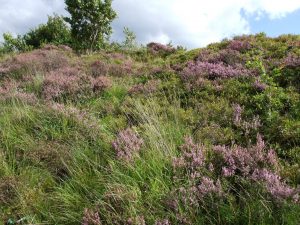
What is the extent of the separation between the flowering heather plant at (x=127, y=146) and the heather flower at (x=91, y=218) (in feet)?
3.29

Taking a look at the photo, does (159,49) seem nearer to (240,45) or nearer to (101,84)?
(240,45)

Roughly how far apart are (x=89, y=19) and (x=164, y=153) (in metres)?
21.4

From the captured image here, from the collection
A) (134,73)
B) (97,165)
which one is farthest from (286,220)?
(134,73)

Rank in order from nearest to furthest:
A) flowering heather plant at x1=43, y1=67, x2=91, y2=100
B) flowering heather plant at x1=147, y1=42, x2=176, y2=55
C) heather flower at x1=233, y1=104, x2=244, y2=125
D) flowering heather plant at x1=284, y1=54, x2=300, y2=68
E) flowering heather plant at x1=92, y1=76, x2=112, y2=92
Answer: heather flower at x1=233, y1=104, x2=244, y2=125, flowering heather plant at x1=284, y1=54, x2=300, y2=68, flowering heather plant at x1=43, y1=67, x2=91, y2=100, flowering heather plant at x1=92, y1=76, x2=112, y2=92, flowering heather plant at x1=147, y1=42, x2=176, y2=55

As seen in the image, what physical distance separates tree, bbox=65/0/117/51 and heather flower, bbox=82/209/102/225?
21.1 meters

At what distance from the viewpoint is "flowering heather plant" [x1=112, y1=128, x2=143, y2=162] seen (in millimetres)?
5102

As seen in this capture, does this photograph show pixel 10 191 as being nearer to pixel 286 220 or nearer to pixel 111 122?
pixel 111 122

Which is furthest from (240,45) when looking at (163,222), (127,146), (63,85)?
(163,222)

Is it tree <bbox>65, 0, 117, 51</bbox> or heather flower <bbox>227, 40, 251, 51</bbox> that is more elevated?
tree <bbox>65, 0, 117, 51</bbox>

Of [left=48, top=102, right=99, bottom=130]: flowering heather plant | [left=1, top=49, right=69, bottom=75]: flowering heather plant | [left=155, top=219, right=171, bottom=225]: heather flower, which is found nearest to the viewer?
[left=155, top=219, right=171, bottom=225]: heather flower

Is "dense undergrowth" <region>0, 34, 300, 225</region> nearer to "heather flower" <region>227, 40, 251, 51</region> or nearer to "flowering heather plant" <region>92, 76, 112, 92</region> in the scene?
"flowering heather plant" <region>92, 76, 112, 92</region>

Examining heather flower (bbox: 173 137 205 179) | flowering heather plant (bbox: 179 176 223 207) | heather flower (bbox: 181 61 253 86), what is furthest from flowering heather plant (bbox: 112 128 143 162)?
heather flower (bbox: 181 61 253 86)

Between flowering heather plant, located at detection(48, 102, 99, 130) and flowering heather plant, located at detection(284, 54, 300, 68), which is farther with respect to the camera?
flowering heather plant, located at detection(284, 54, 300, 68)

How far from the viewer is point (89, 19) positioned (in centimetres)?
2497
